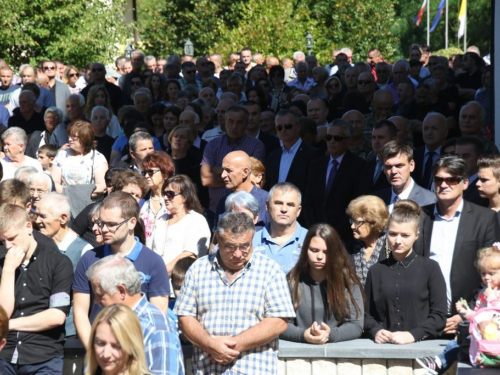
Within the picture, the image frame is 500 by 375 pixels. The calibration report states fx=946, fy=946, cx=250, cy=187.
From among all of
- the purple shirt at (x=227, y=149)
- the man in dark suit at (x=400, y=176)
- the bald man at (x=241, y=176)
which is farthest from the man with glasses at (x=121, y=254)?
the purple shirt at (x=227, y=149)

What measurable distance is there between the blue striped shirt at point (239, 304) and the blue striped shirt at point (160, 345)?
83 cm

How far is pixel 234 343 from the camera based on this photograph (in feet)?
19.3

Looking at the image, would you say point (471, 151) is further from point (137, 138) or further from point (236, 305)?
point (137, 138)

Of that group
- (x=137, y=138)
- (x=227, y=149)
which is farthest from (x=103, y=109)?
(x=227, y=149)

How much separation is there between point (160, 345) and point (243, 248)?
1.15 metres

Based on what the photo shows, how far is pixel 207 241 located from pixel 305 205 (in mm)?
1735

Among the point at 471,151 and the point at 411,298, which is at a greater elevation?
the point at 471,151

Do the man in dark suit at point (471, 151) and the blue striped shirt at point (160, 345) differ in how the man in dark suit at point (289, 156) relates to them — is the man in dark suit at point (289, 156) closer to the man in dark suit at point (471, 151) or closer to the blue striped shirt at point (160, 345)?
the man in dark suit at point (471, 151)

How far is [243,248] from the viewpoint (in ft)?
19.6

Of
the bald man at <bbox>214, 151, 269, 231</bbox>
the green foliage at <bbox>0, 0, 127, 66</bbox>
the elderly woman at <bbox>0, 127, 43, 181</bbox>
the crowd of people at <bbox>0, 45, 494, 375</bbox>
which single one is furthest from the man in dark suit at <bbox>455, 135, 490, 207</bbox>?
the green foliage at <bbox>0, 0, 127, 66</bbox>

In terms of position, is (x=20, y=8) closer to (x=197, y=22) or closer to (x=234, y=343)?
(x=197, y=22)

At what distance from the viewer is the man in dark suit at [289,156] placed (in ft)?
32.2

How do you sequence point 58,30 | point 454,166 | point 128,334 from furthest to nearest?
point 58,30, point 454,166, point 128,334

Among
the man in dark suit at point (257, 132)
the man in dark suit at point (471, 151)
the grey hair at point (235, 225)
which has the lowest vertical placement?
the grey hair at point (235, 225)
